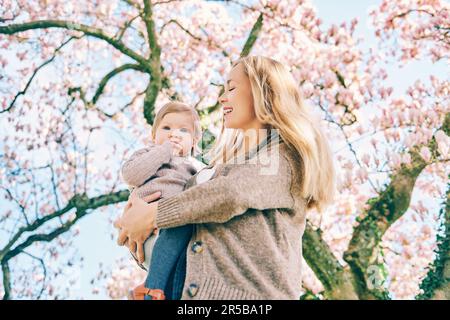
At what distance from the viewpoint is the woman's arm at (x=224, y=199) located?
5.74ft

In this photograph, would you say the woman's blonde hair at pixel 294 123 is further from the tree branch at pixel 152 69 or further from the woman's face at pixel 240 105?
the tree branch at pixel 152 69

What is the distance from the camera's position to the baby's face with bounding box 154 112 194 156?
2.30m

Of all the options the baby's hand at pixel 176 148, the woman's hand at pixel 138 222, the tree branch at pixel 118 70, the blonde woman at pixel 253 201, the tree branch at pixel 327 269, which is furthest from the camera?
the tree branch at pixel 118 70

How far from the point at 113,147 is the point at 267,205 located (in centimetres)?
663

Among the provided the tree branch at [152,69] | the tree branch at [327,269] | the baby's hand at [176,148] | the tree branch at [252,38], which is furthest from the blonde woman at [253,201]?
the tree branch at [252,38]

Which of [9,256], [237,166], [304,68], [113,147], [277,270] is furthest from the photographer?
[113,147]

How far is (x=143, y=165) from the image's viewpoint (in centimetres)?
210

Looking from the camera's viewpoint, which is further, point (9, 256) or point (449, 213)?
point (9, 256)

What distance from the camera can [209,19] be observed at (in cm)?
782

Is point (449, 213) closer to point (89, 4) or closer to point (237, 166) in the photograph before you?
point (237, 166)

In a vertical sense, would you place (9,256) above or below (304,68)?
below

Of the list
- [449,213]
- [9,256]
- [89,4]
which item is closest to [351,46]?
[449,213]

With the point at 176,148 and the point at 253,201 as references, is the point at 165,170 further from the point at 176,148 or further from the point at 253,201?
the point at 253,201

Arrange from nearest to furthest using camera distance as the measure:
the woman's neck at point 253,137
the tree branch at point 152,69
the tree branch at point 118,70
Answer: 1. the woman's neck at point 253,137
2. the tree branch at point 152,69
3. the tree branch at point 118,70
